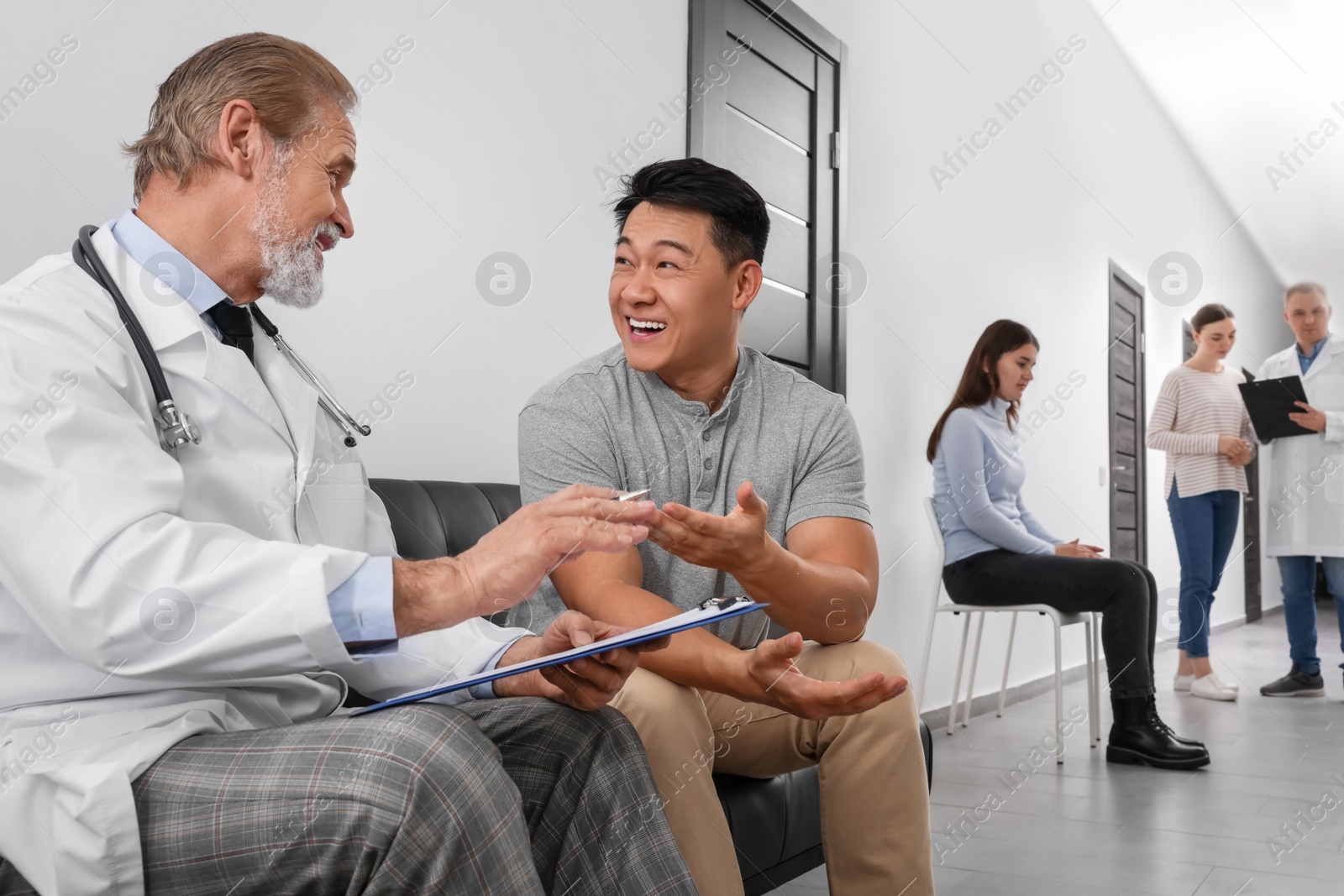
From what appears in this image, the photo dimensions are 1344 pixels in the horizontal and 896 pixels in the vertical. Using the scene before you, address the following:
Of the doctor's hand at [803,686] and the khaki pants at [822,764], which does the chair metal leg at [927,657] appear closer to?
the khaki pants at [822,764]

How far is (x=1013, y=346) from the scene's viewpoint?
359 centimetres

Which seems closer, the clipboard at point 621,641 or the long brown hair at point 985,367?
the clipboard at point 621,641

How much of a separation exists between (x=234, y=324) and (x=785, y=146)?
7.67 ft

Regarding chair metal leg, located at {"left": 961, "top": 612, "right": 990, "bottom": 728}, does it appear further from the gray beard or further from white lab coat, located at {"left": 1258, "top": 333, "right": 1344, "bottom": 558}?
the gray beard

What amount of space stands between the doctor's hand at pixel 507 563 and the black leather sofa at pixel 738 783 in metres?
0.48

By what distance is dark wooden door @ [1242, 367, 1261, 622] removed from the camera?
8.45 metres

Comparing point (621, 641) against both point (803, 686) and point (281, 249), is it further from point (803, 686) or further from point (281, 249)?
point (281, 249)

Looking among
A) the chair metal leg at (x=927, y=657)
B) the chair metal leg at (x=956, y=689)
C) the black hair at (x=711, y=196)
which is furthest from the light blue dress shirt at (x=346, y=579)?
the chair metal leg at (x=956, y=689)

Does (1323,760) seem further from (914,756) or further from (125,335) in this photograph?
(125,335)

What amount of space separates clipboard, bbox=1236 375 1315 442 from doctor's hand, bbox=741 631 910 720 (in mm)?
3860

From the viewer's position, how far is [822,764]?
4.71ft

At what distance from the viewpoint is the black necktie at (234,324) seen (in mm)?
1209

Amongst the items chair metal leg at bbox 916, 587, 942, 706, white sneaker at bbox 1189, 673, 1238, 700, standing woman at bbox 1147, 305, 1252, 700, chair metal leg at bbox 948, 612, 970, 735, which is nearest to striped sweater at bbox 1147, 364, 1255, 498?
standing woman at bbox 1147, 305, 1252, 700

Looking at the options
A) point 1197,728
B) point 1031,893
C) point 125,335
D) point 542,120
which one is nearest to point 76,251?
point 125,335
